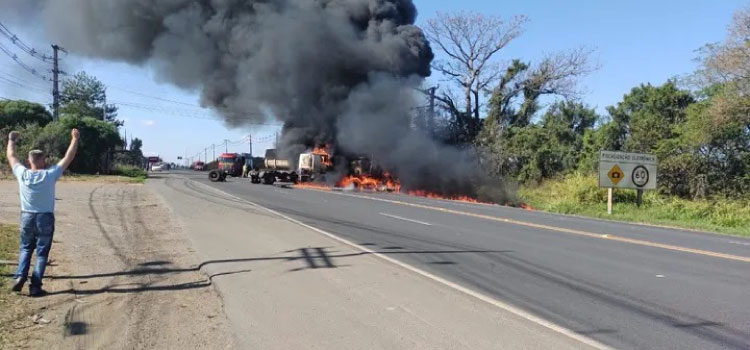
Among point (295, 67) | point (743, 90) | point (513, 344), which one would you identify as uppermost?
point (295, 67)

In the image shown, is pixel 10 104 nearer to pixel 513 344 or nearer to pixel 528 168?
pixel 528 168

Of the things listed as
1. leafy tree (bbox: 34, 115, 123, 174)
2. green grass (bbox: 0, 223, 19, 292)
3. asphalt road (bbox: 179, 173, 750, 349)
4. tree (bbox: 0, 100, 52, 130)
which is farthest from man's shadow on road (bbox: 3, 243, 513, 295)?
tree (bbox: 0, 100, 52, 130)

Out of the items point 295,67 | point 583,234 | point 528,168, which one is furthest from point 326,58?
point 583,234

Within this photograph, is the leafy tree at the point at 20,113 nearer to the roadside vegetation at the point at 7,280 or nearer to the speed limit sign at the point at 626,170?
the speed limit sign at the point at 626,170

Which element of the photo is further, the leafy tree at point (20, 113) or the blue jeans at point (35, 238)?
the leafy tree at point (20, 113)

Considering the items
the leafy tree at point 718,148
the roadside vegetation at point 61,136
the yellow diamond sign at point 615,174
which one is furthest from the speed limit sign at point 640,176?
the roadside vegetation at point 61,136

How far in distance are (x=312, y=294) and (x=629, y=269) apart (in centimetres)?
486

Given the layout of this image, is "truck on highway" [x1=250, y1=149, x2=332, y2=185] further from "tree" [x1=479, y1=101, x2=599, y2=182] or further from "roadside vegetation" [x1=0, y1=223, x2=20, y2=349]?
"roadside vegetation" [x1=0, y1=223, x2=20, y2=349]

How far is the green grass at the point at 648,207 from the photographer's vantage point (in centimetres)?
1984

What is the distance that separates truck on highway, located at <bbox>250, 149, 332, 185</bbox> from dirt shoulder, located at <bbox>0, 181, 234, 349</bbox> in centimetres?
2783

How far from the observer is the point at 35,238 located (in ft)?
22.4

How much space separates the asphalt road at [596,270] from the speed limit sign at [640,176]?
830cm

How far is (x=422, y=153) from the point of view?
34219mm

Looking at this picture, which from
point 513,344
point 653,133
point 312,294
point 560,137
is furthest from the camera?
point 560,137
